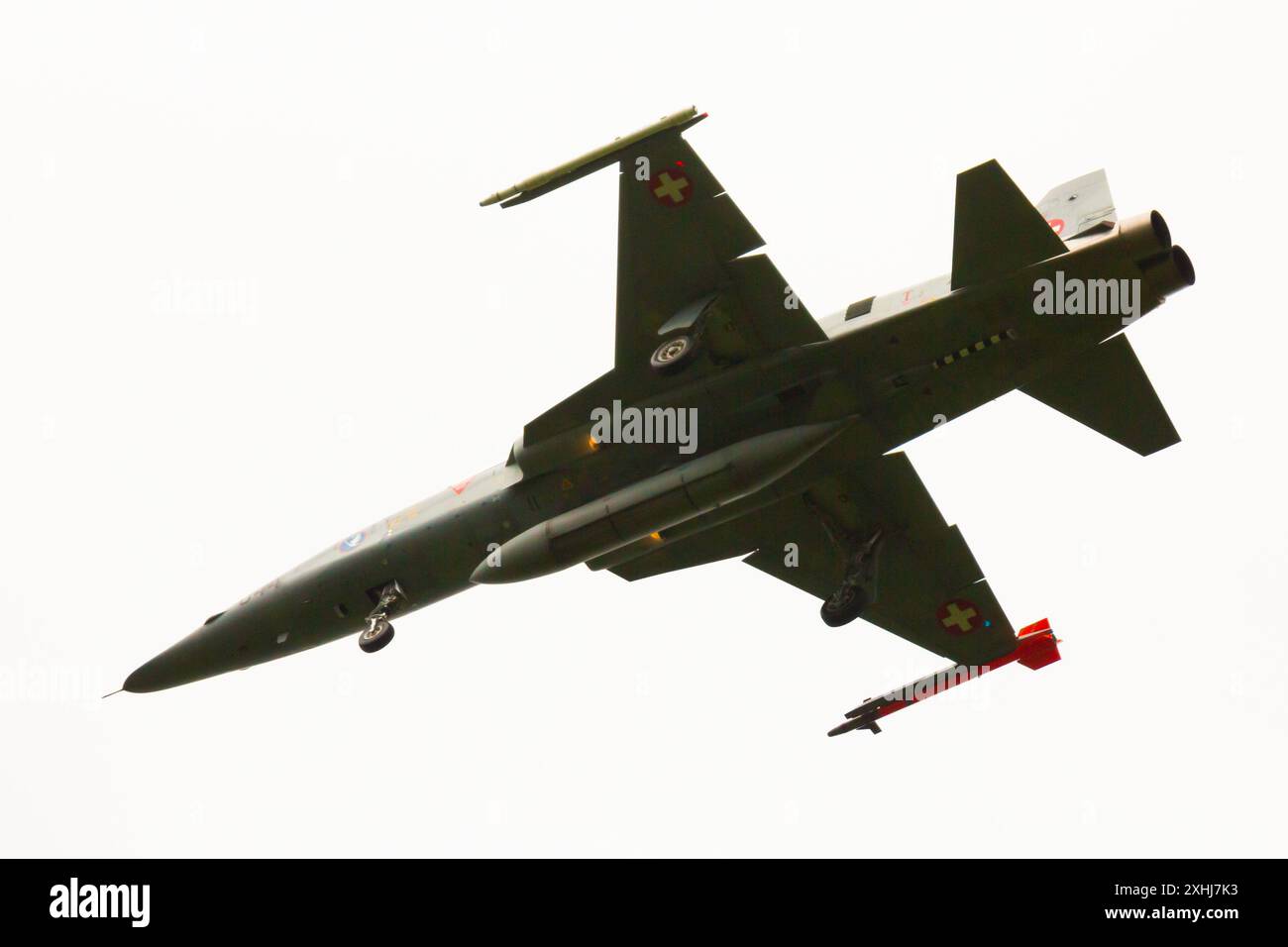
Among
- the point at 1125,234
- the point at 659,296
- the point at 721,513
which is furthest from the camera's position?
the point at 721,513

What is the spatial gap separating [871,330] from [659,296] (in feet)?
10.7

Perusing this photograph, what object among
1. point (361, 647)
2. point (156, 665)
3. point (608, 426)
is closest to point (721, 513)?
point (608, 426)

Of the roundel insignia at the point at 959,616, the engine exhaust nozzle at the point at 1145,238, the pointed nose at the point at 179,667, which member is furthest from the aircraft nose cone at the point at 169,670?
the engine exhaust nozzle at the point at 1145,238

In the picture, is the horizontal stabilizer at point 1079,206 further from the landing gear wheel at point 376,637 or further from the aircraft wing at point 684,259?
the landing gear wheel at point 376,637

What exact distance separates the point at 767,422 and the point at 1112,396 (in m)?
5.45

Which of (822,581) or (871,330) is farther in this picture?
(822,581)

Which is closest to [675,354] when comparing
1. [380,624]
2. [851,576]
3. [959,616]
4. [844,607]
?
[844,607]

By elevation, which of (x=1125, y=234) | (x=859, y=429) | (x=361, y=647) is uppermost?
(x=1125, y=234)

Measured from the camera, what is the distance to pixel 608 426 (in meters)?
29.0

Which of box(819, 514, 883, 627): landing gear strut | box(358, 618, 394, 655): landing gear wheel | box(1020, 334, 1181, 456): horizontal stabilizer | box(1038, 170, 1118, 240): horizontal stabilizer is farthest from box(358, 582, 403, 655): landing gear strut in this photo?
box(1038, 170, 1118, 240): horizontal stabilizer

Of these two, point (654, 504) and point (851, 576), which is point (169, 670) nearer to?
point (654, 504)

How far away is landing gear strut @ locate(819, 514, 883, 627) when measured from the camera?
1173 inches

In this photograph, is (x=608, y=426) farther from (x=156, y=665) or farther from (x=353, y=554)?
(x=156, y=665)

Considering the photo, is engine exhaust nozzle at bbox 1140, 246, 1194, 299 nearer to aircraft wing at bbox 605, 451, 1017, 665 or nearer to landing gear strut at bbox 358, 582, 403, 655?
aircraft wing at bbox 605, 451, 1017, 665
